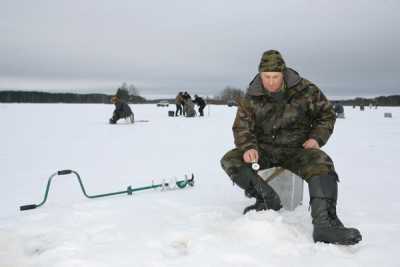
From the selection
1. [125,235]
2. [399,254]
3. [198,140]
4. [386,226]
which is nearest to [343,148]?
[198,140]

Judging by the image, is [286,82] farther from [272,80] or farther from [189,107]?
[189,107]

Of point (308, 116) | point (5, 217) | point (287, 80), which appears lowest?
point (5, 217)

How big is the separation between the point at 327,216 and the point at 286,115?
1.05 metres

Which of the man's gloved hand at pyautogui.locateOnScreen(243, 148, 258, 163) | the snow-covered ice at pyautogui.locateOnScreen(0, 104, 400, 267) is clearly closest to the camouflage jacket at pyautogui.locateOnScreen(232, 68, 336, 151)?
the man's gloved hand at pyautogui.locateOnScreen(243, 148, 258, 163)

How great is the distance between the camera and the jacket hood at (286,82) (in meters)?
3.50

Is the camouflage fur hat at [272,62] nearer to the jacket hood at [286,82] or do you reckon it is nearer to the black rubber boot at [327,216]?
the jacket hood at [286,82]

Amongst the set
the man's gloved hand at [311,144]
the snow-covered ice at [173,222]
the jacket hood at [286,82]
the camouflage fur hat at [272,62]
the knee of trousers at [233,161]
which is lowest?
the snow-covered ice at [173,222]

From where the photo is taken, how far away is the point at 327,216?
291cm

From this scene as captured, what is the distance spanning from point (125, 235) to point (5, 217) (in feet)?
4.78

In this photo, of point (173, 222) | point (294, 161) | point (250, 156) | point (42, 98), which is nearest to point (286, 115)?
point (294, 161)

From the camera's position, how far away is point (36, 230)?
3301mm

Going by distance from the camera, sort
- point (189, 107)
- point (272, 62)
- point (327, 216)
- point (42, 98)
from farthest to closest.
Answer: point (42, 98), point (189, 107), point (272, 62), point (327, 216)

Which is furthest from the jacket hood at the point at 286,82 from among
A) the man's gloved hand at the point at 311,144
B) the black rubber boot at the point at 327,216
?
the black rubber boot at the point at 327,216

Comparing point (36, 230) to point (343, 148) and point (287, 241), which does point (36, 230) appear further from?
point (343, 148)
